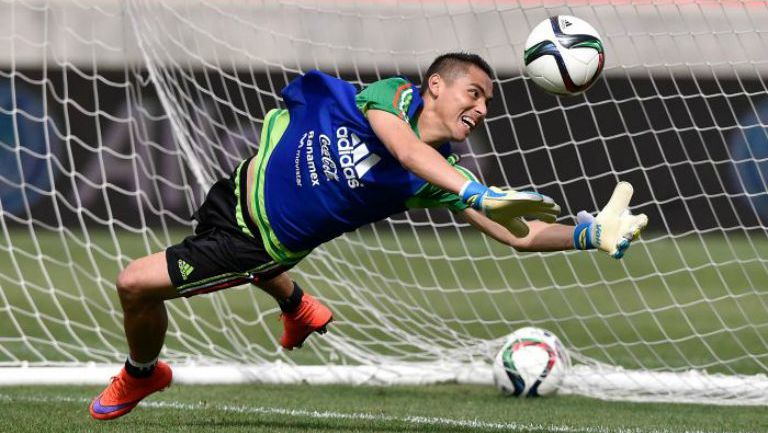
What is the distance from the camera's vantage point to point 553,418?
5.60 meters

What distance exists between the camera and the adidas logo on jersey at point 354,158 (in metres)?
4.64

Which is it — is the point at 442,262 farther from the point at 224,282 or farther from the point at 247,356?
the point at 224,282

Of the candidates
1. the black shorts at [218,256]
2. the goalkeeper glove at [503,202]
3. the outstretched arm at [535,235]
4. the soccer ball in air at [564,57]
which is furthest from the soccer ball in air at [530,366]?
the goalkeeper glove at [503,202]

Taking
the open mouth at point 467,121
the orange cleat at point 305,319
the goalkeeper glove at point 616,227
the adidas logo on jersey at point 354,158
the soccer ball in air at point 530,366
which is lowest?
the soccer ball in air at point 530,366

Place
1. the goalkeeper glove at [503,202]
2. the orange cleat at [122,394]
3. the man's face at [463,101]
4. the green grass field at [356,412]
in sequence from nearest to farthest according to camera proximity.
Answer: the goalkeeper glove at [503,202] < the man's face at [463,101] < the orange cleat at [122,394] < the green grass field at [356,412]

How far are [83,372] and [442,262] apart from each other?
6.85 meters

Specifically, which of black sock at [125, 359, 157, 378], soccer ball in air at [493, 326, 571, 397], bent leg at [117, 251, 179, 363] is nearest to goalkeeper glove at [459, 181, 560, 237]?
bent leg at [117, 251, 179, 363]

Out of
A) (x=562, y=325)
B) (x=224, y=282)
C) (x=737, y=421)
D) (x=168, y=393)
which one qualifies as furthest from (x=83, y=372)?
(x=562, y=325)

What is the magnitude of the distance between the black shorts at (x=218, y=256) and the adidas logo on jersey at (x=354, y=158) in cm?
48

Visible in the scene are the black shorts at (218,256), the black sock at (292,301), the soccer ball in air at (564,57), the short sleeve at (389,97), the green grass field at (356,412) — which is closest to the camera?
the short sleeve at (389,97)

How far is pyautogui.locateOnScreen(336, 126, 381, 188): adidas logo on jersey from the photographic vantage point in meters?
4.64

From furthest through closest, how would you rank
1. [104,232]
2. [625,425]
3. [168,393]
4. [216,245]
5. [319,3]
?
[104,232]
[319,3]
[168,393]
[625,425]
[216,245]

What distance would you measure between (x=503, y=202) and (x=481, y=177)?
6.93 meters

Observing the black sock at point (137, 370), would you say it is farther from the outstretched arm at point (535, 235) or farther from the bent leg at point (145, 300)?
the outstretched arm at point (535, 235)
